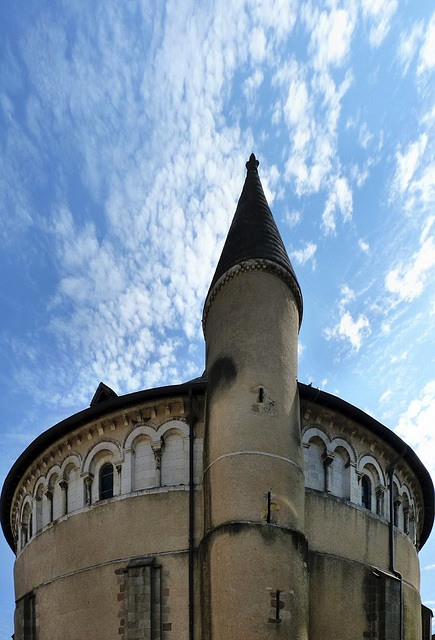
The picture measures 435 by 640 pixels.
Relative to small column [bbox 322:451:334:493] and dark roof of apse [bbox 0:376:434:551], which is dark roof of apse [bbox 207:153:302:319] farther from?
small column [bbox 322:451:334:493]

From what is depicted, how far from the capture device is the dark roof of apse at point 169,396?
21.5 meters

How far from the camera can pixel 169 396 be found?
70.8ft

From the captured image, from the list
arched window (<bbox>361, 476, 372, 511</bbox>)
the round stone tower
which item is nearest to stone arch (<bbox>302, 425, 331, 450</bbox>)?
the round stone tower

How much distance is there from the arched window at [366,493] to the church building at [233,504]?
53mm

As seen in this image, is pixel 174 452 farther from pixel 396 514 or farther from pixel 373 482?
pixel 396 514

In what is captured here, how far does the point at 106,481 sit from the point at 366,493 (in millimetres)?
8292

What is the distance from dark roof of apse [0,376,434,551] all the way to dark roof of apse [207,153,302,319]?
2.97m

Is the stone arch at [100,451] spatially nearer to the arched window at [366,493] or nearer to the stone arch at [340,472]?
the stone arch at [340,472]

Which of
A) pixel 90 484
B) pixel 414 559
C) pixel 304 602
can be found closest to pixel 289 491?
pixel 304 602

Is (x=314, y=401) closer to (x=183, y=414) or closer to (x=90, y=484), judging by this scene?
(x=183, y=414)

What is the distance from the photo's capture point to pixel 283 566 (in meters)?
17.8

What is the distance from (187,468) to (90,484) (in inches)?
134

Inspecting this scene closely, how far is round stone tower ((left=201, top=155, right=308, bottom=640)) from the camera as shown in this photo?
17.5m

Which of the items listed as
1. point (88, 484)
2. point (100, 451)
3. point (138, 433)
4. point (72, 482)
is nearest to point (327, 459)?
point (138, 433)
